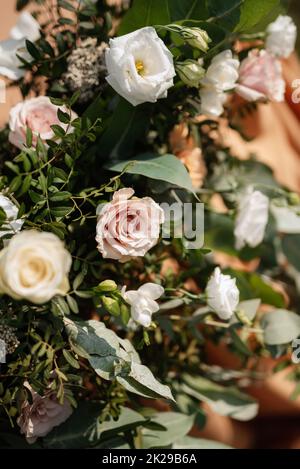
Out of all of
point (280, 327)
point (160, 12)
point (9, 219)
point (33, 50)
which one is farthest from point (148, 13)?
point (280, 327)

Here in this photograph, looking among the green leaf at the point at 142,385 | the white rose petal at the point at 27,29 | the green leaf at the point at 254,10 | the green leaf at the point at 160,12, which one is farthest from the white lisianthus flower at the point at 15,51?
the green leaf at the point at 142,385

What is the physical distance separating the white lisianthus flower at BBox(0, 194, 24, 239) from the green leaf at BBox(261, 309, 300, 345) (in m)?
0.32

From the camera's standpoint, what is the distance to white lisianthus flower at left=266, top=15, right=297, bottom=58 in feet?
2.25

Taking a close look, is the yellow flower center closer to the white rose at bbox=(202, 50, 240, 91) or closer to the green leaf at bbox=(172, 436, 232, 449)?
the white rose at bbox=(202, 50, 240, 91)

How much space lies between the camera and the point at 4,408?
0.53m

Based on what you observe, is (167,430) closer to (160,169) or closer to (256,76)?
(160,169)

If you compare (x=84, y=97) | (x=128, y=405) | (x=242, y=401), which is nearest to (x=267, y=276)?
(x=242, y=401)

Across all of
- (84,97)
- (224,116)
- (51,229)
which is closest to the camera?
(51,229)

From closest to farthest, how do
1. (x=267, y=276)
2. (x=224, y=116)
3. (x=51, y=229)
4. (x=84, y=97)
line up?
1. (x=51, y=229)
2. (x=84, y=97)
3. (x=224, y=116)
4. (x=267, y=276)

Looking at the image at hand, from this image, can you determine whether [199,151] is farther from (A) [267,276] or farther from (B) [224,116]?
(A) [267,276]
